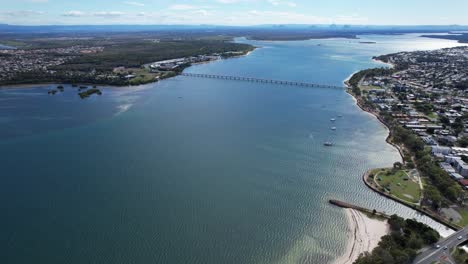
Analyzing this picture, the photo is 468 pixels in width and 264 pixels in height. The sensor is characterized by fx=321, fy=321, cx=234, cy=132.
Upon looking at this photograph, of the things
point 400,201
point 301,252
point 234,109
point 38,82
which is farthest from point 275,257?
point 38,82

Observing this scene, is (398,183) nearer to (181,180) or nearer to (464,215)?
(464,215)

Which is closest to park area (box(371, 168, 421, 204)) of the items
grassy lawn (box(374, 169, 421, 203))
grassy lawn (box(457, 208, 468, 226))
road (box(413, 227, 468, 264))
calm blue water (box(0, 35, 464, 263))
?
grassy lawn (box(374, 169, 421, 203))

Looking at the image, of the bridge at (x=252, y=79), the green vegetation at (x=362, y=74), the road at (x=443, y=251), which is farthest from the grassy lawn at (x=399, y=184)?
the bridge at (x=252, y=79)

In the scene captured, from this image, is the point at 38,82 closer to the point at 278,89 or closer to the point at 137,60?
the point at 137,60

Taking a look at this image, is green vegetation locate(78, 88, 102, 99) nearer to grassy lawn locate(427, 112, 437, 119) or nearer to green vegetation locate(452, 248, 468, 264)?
grassy lawn locate(427, 112, 437, 119)

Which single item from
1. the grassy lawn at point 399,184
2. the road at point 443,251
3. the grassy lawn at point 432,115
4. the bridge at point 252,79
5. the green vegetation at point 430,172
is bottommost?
the road at point 443,251

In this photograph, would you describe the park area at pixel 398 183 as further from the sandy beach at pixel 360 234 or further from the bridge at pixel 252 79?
the bridge at pixel 252 79
